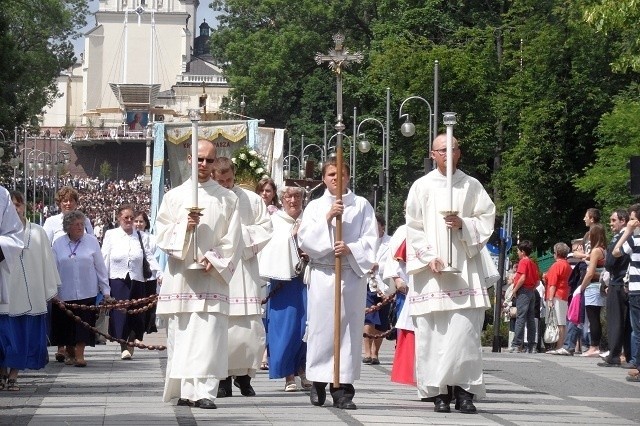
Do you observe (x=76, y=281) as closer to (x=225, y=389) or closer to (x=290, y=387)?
(x=290, y=387)

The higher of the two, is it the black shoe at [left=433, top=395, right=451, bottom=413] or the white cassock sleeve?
the white cassock sleeve

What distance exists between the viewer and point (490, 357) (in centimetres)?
2159

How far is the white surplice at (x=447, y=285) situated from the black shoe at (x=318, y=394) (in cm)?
73

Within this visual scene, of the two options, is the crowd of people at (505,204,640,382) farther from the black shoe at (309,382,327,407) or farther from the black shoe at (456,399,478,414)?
the black shoe at (309,382,327,407)

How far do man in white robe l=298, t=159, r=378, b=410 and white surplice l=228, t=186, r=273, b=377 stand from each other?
79cm

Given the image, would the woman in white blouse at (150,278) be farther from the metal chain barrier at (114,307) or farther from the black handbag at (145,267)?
the metal chain barrier at (114,307)

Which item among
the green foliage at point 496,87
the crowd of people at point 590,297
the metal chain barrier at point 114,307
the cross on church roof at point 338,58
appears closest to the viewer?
the cross on church roof at point 338,58

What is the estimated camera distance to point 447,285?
13062 mm

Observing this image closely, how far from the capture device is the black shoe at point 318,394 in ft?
43.1

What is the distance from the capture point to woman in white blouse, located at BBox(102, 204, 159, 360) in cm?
2045

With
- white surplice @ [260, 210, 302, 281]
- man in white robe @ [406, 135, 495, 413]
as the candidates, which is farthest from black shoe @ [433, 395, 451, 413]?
white surplice @ [260, 210, 302, 281]

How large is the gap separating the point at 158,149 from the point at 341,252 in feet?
102

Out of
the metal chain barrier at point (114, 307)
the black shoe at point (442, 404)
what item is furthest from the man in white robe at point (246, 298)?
the metal chain barrier at point (114, 307)

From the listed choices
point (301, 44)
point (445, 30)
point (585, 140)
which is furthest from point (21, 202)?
point (301, 44)
